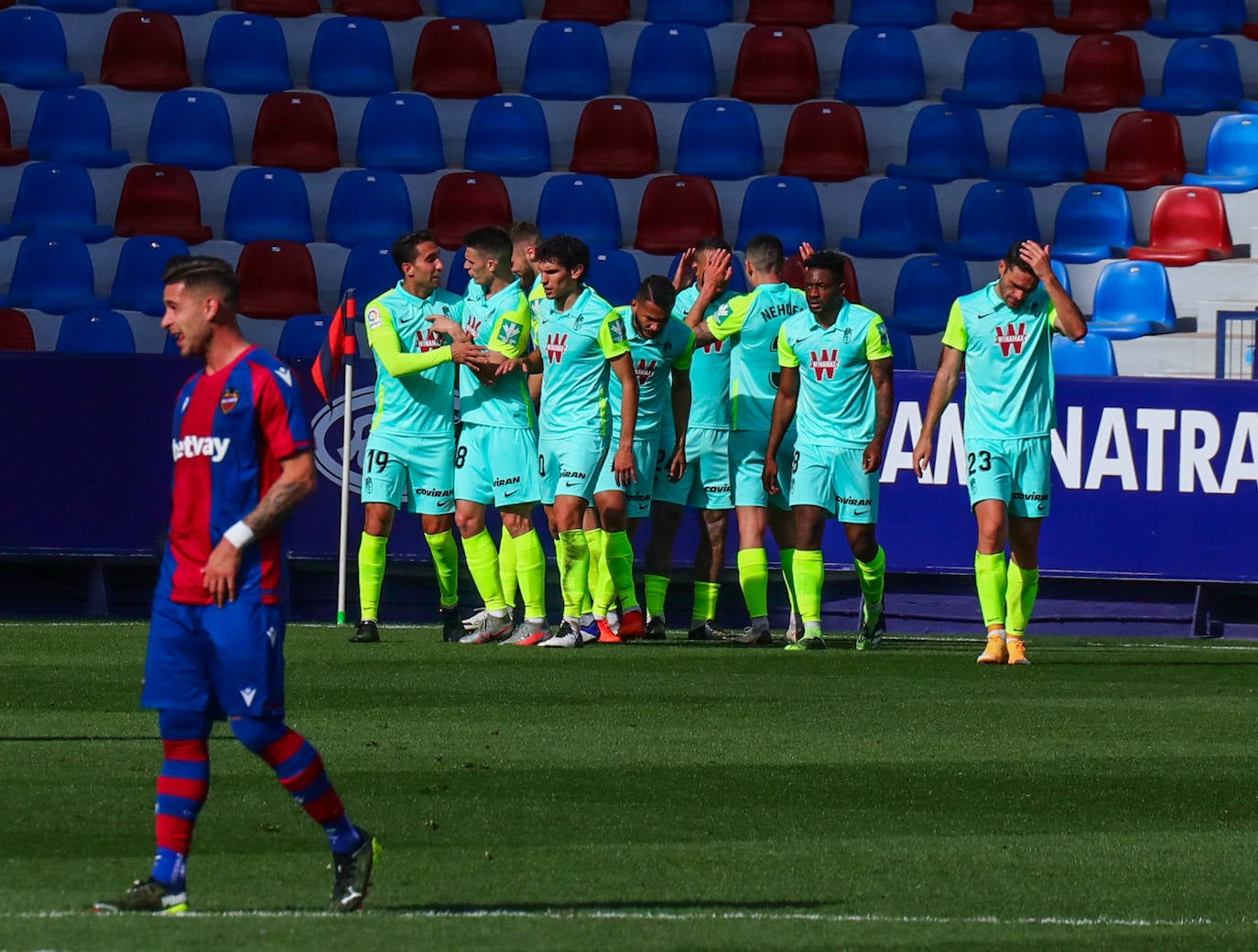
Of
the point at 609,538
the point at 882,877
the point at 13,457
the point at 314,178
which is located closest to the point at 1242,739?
the point at 882,877

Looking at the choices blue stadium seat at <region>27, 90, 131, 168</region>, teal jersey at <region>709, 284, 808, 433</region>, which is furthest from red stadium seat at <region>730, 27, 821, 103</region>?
teal jersey at <region>709, 284, 808, 433</region>

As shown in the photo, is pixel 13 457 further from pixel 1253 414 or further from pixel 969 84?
pixel 969 84

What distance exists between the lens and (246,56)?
19.4 m

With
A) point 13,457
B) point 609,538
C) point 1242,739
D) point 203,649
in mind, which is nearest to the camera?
point 203,649

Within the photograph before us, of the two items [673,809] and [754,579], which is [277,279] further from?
[673,809]

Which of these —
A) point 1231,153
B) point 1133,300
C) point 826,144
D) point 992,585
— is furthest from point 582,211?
point 992,585

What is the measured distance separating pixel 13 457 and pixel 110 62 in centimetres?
653

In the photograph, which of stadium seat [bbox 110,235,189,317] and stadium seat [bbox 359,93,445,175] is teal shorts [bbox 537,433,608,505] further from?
stadium seat [bbox 359,93,445,175]

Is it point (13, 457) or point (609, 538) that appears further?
point (13, 457)

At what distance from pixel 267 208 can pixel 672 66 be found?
4.06m

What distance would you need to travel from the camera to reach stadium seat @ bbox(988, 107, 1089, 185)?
760 inches

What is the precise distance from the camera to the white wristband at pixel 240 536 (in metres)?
4.98

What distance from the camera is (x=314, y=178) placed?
62.0 ft

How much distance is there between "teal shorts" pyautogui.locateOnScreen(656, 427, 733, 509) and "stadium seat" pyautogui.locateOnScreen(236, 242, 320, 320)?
5.34 metres
